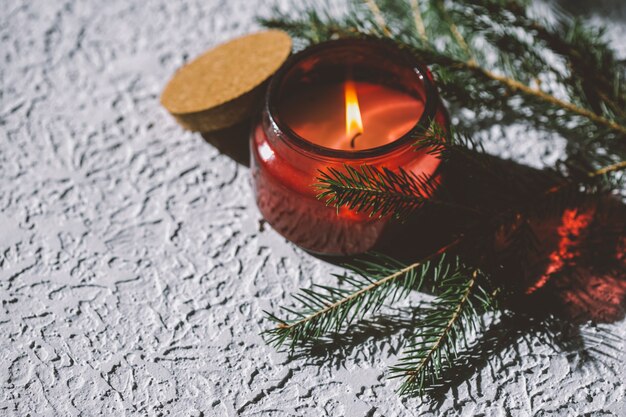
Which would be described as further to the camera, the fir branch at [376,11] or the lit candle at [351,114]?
the fir branch at [376,11]

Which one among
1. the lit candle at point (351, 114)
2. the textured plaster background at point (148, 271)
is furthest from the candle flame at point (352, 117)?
the textured plaster background at point (148, 271)

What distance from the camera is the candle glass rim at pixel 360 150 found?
40cm

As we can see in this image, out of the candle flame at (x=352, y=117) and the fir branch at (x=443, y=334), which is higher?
the candle flame at (x=352, y=117)

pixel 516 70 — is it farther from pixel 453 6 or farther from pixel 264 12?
pixel 264 12

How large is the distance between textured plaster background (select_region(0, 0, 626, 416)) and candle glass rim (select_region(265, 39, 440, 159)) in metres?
0.12

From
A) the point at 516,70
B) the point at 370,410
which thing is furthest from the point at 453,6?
the point at 370,410

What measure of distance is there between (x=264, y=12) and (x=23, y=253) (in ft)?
1.09

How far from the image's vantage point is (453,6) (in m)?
0.61

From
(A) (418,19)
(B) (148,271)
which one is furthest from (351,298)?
(A) (418,19)

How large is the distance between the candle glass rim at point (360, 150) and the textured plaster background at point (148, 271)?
12 centimetres

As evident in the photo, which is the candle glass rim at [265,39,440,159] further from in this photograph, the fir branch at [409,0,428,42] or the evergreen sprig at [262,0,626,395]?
the fir branch at [409,0,428,42]

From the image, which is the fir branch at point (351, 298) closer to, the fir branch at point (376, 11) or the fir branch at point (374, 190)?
the fir branch at point (374, 190)

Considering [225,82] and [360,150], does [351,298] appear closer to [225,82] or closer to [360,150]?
[360,150]

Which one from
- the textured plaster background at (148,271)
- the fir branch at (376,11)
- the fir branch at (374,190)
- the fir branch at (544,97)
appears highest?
the fir branch at (376,11)
